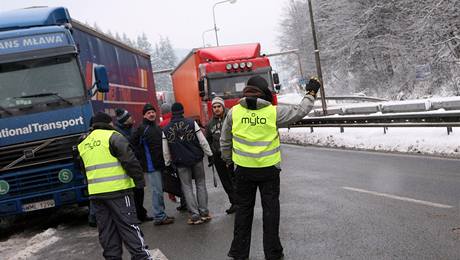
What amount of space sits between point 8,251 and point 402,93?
111ft

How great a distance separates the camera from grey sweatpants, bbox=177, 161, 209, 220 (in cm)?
748

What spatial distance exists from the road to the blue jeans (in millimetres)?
216

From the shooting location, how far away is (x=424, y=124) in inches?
539

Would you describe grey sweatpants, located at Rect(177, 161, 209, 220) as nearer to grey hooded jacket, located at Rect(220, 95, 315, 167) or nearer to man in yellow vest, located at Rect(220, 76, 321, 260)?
grey hooded jacket, located at Rect(220, 95, 315, 167)

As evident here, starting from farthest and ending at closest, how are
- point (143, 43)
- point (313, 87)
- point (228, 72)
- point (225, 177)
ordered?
point (143, 43), point (228, 72), point (225, 177), point (313, 87)

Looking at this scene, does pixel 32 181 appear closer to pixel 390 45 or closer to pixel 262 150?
pixel 262 150

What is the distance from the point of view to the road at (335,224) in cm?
547

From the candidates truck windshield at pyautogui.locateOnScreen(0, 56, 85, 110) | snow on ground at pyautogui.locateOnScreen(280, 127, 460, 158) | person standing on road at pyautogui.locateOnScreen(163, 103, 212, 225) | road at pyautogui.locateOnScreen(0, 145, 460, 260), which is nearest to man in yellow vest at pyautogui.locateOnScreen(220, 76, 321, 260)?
road at pyautogui.locateOnScreen(0, 145, 460, 260)

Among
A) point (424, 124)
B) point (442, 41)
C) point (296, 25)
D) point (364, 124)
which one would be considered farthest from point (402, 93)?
point (296, 25)

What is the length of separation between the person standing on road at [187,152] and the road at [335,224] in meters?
0.31

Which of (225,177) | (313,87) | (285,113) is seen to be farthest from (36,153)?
(313,87)

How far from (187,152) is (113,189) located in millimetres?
2259

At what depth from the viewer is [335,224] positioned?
6477 mm

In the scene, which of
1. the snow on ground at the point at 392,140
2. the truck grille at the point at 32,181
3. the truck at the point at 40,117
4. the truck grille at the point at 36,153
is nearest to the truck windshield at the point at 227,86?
the snow on ground at the point at 392,140
